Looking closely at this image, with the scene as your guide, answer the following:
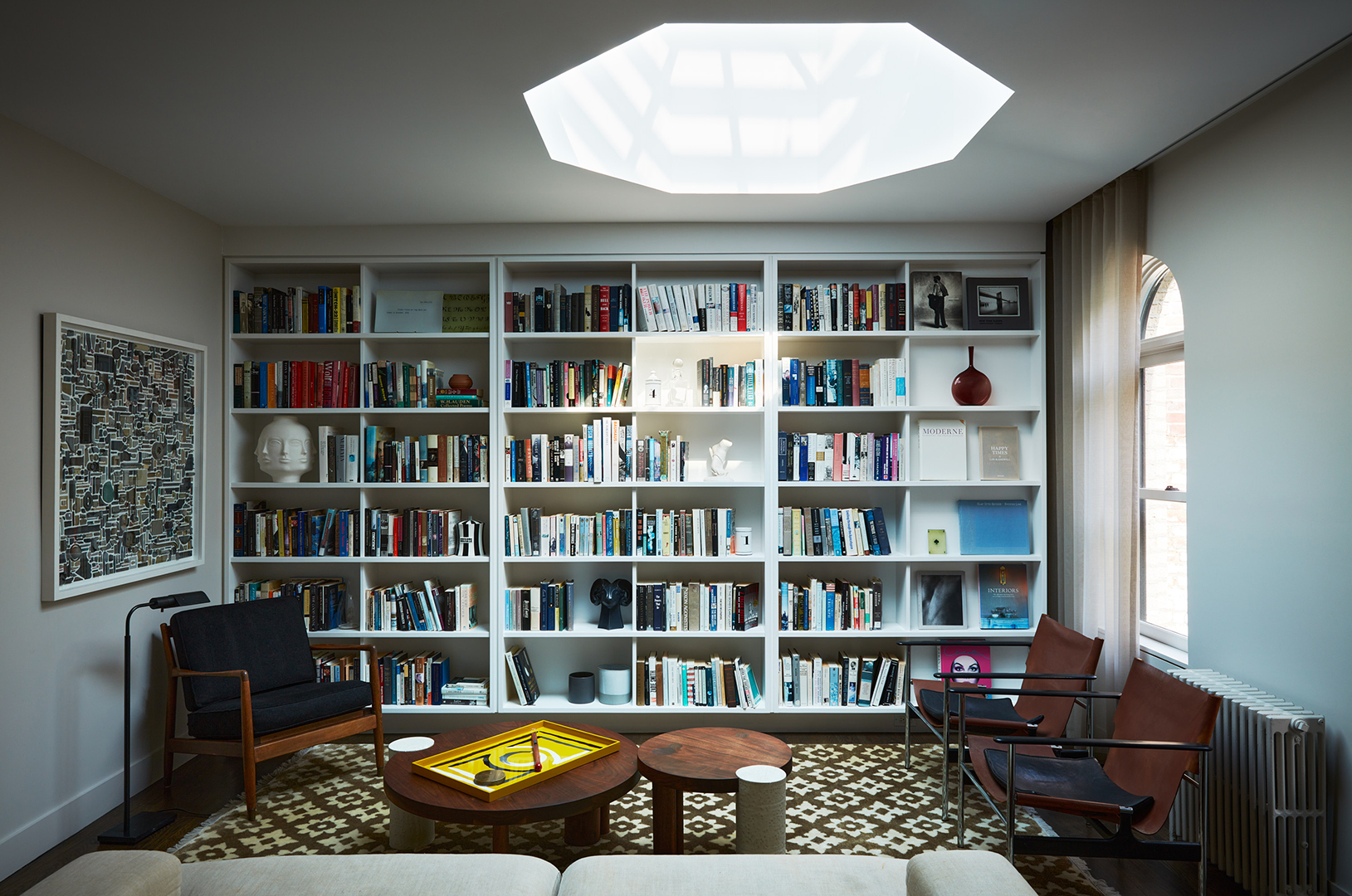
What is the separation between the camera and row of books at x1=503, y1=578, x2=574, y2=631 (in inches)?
169

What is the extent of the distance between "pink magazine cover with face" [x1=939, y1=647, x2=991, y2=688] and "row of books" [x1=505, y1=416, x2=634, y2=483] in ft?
6.70

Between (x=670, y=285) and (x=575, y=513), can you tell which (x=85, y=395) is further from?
(x=670, y=285)

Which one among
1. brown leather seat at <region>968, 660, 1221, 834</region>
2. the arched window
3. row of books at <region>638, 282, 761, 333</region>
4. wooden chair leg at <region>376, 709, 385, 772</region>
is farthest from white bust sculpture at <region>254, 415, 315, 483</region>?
the arched window

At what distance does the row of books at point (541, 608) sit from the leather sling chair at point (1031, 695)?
182 centimetres

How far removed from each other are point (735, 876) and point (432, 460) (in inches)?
120

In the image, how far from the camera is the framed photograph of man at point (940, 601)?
438 cm

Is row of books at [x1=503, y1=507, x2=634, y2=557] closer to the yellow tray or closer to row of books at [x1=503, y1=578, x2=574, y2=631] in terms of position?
row of books at [x1=503, y1=578, x2=574, y2=631]

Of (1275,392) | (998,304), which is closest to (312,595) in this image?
(998,304)

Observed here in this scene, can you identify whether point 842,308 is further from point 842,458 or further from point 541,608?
point 541,608

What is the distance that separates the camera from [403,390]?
4340mm

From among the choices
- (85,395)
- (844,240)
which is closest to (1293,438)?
(844,240)

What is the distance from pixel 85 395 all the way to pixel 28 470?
15.4 inches

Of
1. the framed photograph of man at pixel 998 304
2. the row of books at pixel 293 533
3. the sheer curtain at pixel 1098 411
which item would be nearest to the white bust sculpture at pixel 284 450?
the row of books at pixel 293 533

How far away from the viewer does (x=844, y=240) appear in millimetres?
4262
